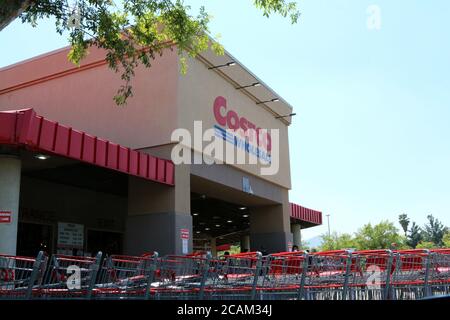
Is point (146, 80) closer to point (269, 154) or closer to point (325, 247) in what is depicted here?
point (269, 154)

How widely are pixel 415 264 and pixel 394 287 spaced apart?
485mm

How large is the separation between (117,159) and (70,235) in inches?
261

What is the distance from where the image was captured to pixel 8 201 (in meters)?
11.5

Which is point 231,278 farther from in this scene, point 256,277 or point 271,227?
point 271,227

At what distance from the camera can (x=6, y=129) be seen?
416 inches

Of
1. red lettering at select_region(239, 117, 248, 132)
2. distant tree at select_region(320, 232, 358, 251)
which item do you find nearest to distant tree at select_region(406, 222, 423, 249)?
distant tree at select_region(320, 232, 358, 251)

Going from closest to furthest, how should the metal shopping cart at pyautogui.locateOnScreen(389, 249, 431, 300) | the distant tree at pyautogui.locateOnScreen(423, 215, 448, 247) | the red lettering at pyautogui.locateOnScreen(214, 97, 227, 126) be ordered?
the metal shopping cart at pyautogui.locateOnScreen(389, 249, 431, 300), the red lettering at pyautogui.locateOnScreen(214, 97, 227, 126), the distant tree at pyautogui.locateOnScreen(423, 215, 448, 247)

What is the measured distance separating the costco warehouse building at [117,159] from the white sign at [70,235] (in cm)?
4

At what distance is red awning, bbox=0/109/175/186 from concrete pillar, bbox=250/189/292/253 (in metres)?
9.06

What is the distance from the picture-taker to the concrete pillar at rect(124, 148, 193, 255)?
14.7 m

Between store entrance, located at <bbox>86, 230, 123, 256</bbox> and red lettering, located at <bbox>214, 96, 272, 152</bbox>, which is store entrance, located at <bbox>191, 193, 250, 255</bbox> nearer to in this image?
red lettering, located at <bbox>214, 96, 272, 152</bbox>
